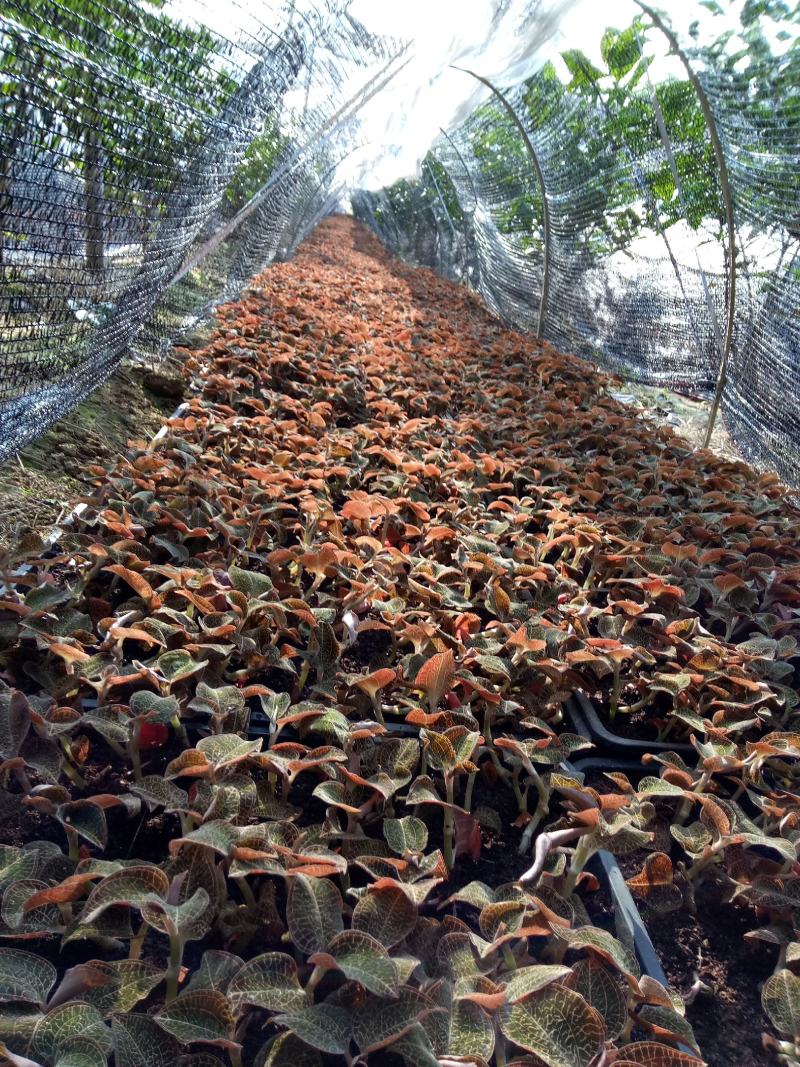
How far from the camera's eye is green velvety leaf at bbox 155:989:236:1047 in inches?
27.7

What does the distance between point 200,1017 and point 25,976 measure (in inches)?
7.3

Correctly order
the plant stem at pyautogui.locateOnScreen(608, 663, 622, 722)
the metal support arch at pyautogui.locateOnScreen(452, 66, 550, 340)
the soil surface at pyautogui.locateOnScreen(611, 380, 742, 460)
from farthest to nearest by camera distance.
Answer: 1. the metal support arch at pyautogui.locateOnScreen(452, 66, 550, 340)
2. the soil surface at pyautogui.locateOnScreen(611, 380, 742, 460)
3. the plant stem at pyautogui.locateOnScreen(608, 663, 622, 722)

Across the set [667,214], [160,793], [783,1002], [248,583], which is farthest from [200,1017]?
[667,214]

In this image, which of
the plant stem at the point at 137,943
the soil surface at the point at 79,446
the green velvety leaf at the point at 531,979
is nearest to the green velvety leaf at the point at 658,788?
the green velvety leaf at the point at 531,979

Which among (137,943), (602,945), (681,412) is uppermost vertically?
(681,412)

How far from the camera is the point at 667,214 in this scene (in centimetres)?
380

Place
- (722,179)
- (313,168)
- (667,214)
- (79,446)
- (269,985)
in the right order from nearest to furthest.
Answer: (269,985)
(79,446)
(722,179)
(667,214)
(313,168)

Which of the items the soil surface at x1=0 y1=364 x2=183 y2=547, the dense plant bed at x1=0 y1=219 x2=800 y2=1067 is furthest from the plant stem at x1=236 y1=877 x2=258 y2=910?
the soil surface at x1=0 y1=364 x2=183 y2=547

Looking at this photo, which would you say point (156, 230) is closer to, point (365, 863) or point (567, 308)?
point (365, 863)

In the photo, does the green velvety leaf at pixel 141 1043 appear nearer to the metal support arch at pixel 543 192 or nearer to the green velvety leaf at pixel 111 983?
the green velvety leaf at pixel 111 983

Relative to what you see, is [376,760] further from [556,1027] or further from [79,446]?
[79,446]

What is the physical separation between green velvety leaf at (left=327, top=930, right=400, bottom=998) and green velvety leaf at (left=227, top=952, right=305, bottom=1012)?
5 cm

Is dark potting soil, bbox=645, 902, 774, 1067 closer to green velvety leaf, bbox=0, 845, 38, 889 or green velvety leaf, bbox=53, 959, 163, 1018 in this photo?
green velvety leaf, bbox=53, 959, 163, 1018

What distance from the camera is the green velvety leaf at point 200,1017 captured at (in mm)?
703
